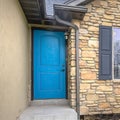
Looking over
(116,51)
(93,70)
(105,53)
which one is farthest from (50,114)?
(116,51)

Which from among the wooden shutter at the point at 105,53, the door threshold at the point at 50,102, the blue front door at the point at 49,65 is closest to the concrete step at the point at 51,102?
the door threshold at the point at 50,102

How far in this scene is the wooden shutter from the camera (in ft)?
15.0

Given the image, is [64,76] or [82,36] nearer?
[82,36]

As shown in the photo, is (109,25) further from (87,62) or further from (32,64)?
(32,64)

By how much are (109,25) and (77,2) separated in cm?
113

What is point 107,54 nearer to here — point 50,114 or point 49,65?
point 49,65

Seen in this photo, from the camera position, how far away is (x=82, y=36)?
450cm

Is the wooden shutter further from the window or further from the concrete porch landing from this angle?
the concrete porch landing

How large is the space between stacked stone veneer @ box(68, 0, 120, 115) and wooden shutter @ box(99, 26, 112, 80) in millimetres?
101

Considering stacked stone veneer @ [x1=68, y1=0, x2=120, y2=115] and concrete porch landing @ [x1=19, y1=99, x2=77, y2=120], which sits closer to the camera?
concrete porch landing @ [x1=19, y1=99, x2=77, y2=120]

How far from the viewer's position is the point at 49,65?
5082 mm

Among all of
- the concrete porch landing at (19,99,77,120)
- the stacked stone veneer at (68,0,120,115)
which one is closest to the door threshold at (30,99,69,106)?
the stacked stone veneer at (68,0,120,115)

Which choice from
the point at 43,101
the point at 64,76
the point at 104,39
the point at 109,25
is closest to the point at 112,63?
the point at 104,39

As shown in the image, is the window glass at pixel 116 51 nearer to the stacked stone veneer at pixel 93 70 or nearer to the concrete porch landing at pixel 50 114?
the stacked stone veneer at pixel 93 70
